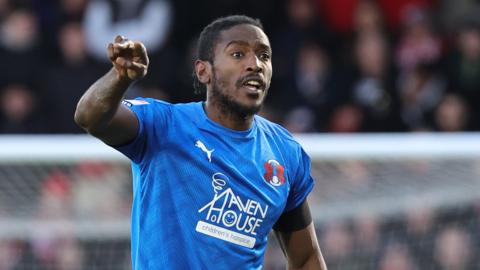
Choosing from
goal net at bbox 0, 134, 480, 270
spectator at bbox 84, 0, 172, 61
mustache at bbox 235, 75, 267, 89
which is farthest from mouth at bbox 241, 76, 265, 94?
spectator at bbox 84, 0, 172, 61

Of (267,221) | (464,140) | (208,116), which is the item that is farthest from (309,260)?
(464,140)

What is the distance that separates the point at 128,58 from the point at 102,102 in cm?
20

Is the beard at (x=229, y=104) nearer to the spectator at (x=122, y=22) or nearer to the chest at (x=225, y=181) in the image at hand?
the chest at (x=225, y=181)

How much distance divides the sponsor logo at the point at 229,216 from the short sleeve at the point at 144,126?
0.94 feet

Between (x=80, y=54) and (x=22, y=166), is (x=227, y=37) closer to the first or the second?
(x=22, y=166)

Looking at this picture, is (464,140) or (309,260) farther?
(464,140)

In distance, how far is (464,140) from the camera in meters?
7.64

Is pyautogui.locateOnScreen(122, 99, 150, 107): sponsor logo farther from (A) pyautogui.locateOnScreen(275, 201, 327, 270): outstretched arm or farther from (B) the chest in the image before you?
(A) pyautogui.locateOnScreen(275, 201, 327, 270): outstretched arm

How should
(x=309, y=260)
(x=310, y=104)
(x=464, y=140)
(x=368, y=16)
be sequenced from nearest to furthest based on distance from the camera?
1. (x=309, y=260)
2. (x=464, y=140)
3. (x=310, y=104)
4. (x=368, y=16)

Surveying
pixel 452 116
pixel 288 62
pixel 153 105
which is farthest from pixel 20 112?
pixel 153 105

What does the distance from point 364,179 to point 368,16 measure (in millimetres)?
2608

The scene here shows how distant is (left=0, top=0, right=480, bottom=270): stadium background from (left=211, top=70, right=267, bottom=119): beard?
3.27 metres

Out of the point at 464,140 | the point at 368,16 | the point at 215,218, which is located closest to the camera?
the point at 215,218

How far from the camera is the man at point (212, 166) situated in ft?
14.1
